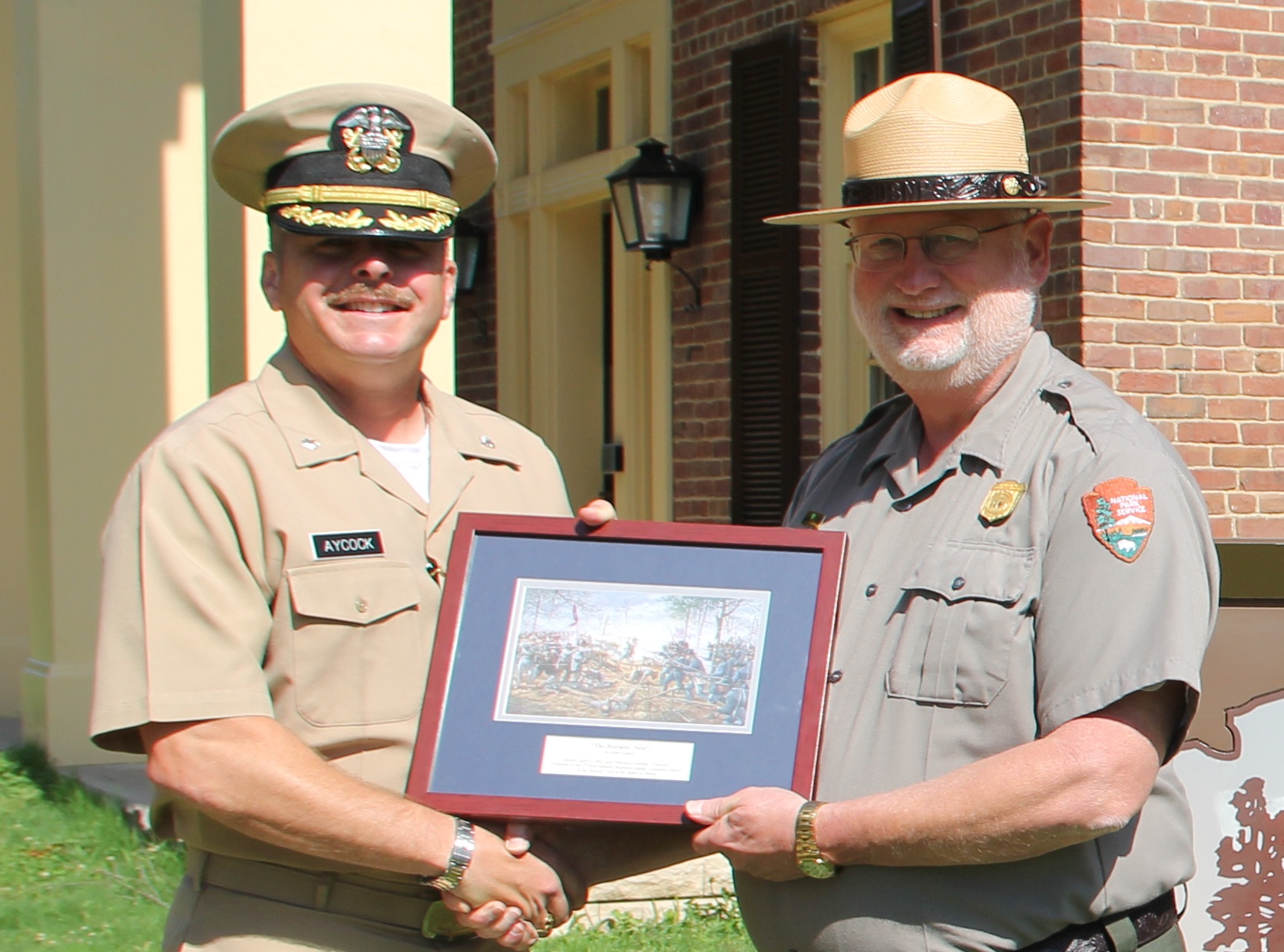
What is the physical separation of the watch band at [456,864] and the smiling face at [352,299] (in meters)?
0.78

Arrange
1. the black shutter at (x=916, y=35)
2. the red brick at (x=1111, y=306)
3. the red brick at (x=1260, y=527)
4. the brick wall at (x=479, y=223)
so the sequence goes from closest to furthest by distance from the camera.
Result: the red brick at (x=1111, y=306)
the red brick at (x=1260, y=527)
the black shutter at (x=916, y=35)
the brick wall at (x=479, y=223)

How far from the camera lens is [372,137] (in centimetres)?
279

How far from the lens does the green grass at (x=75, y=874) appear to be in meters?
4.70

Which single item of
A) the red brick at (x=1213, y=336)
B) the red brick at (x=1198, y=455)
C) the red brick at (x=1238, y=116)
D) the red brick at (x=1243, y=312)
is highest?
the red brick at (x=1238, y=116)

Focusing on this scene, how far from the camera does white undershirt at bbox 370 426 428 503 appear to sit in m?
2.83

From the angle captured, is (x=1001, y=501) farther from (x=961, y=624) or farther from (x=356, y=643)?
(x=356, y=643)

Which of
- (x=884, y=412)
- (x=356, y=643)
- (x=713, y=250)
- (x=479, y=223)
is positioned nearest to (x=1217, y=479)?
(x=713, y=250)

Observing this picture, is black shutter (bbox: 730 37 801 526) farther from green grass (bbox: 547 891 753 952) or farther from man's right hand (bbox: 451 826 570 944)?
man's right hand (bbox: 451 826 570 944)

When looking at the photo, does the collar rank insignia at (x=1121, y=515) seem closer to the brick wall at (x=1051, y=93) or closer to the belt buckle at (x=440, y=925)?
the belt buckle at (x=440, y=925)

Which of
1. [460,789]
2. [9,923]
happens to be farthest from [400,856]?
[9,923]

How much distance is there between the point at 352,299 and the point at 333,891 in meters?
0.95

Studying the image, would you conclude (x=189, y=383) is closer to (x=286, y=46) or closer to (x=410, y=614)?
(x=286, y=46)

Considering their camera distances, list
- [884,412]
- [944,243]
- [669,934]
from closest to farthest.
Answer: [944,243] < [884,412] < [669,934]
